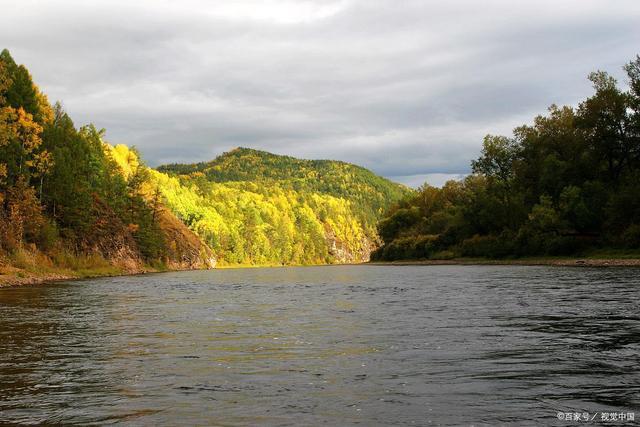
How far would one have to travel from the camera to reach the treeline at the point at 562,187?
307 feet

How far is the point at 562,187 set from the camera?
107875mm

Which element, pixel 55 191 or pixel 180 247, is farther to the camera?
pixel 180 247

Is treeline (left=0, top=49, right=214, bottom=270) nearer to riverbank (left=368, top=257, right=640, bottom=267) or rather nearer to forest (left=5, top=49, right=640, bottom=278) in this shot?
forest (left=5, top=49, right=640, bottom=278)

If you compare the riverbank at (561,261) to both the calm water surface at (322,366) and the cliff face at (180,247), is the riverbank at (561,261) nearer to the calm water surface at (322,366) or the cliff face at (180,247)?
the calm water surface at (322,366)

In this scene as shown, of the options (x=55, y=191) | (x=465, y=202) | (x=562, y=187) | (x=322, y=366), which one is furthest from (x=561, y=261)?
(x=322, y=366)

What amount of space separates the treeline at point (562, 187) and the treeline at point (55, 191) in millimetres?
72757

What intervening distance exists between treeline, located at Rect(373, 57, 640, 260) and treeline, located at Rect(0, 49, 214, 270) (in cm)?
7276

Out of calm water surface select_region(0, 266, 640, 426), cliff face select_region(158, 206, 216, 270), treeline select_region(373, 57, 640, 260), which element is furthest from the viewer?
cliff face select_region(158, 206, 216, 270)

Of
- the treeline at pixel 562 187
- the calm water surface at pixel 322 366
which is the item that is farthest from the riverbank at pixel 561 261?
the calm water surface at pixel 322 366

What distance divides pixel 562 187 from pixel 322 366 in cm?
10366

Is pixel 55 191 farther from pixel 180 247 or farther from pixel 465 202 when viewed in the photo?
pixel 465 202

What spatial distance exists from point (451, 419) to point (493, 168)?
128 metres

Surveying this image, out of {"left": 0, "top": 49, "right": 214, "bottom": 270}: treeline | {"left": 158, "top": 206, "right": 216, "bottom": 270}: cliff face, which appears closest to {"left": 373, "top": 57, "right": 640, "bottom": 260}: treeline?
{"left": 158, "top": 206, "right": 216, "bottom": 270}: cliff face

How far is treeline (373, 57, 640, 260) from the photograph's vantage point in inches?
3679
